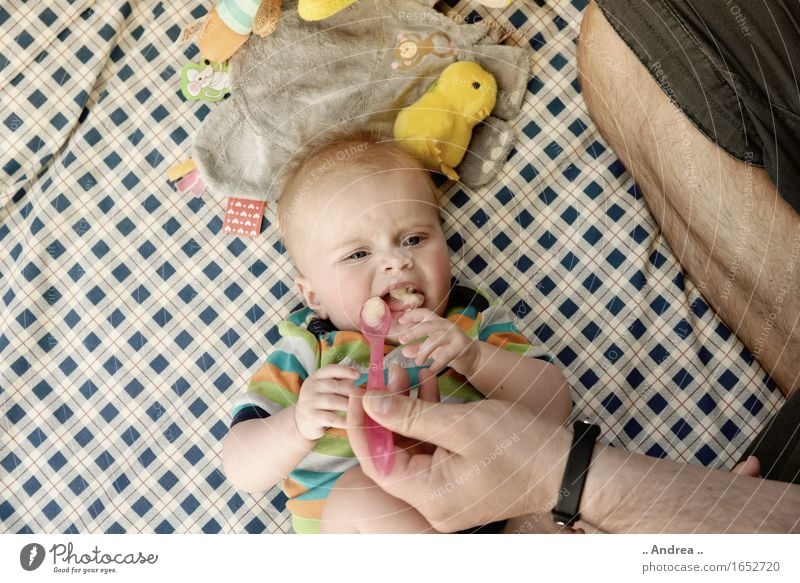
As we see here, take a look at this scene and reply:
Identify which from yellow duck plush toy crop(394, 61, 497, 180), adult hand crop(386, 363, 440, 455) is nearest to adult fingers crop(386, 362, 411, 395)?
adult hand crop(386, 363, 440, 455)

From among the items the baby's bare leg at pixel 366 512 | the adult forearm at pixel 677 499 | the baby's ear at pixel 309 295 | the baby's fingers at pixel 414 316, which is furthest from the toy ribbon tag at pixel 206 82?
the adult forearm at pixel 677 499

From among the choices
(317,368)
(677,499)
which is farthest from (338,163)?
(677,499)

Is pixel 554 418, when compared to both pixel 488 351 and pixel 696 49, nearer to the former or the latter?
pixel 488 351

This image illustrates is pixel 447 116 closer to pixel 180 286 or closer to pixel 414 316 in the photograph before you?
pixel 414 316

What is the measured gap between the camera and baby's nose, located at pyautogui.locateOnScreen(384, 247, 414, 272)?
0.72m

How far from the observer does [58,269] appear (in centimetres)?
86

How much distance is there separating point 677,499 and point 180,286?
0.57 metres

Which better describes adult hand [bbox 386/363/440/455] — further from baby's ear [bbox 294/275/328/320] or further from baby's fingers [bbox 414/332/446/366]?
baby's ear [bbox 294/275/328/320]

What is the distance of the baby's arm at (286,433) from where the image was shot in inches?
26.4

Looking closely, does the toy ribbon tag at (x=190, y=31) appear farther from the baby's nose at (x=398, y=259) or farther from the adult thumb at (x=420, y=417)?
the adult thumb at (x=420, y=417)

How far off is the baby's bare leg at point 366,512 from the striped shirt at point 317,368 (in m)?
0.04

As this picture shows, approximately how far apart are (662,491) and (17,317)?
704 mm

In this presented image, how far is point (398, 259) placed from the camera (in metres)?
0.72
